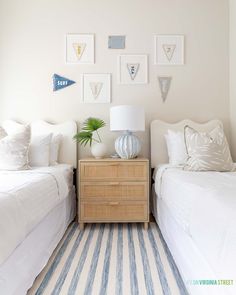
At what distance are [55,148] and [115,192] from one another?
817 mm

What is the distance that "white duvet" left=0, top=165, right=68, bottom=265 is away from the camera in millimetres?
987

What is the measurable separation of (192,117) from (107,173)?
1.22 meters

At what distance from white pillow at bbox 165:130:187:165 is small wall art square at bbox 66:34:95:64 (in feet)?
4.08

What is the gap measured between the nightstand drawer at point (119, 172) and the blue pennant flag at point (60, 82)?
3.47 feet

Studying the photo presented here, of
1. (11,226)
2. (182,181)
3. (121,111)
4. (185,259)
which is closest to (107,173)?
(121,111)

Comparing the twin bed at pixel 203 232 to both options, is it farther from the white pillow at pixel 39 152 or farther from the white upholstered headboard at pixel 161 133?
the white pillow at pixel 39 152

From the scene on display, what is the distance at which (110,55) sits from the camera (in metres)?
2.72

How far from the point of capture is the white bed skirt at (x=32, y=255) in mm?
1047

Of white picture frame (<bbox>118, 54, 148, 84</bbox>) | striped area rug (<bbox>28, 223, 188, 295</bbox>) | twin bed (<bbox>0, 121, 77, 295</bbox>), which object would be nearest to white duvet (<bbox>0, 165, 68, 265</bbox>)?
twin bed (<bbox>0, 121, 77, 295</bbox>)

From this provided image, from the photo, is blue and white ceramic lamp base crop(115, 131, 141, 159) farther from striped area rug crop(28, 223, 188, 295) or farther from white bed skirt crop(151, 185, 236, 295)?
striped area rug crop(28, 223, 188, 295)

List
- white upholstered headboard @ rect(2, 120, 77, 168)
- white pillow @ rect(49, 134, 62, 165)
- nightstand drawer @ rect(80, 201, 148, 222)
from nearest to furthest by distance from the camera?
1. nightstand drawer @ rect(80, 201, 148, 222)
2. white pillow @ rect(49, 134, 62, 165)
3. white upholstered headboard @ rect(2, 120, 77, 168)

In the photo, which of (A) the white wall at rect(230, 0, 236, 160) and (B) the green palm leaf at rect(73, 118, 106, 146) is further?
(A) the white wall at rect(230, 0, 236, 160)

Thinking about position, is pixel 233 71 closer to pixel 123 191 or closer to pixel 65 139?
pixel 123 191

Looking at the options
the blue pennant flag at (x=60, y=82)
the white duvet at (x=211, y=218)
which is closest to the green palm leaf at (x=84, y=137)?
the blue pennant flag at (x=60, y=82)
